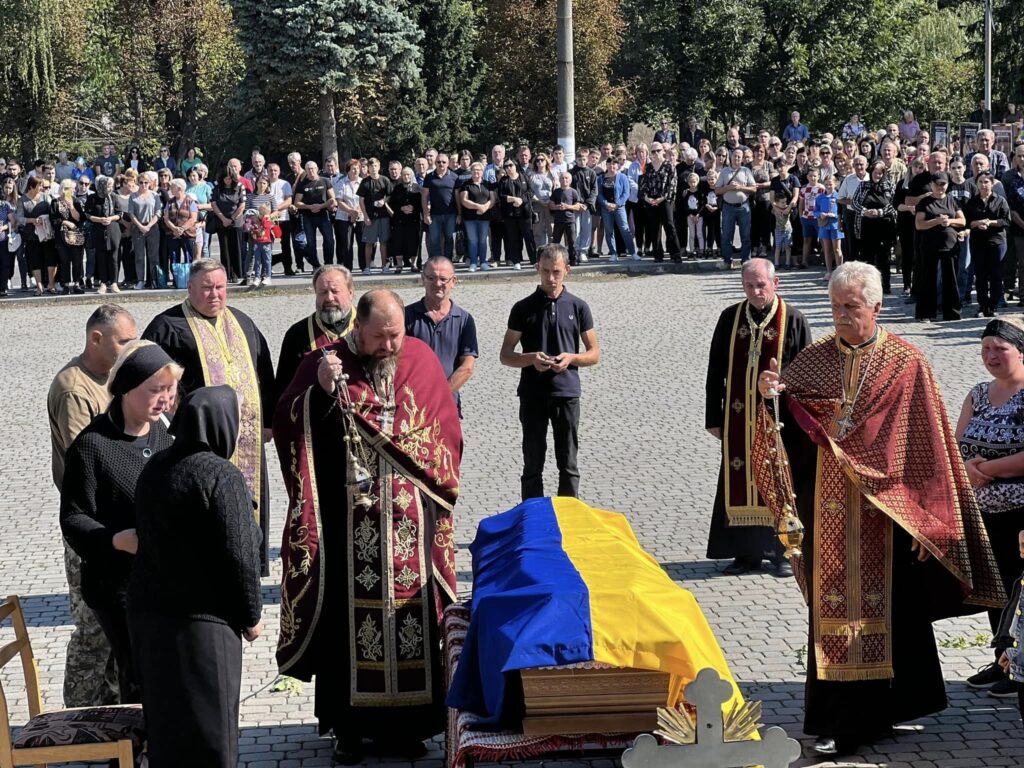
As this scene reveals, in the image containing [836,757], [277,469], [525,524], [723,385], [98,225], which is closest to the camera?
[836,757]

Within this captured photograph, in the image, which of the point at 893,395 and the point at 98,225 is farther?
the point at 98,225

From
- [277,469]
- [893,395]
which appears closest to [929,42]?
[277,469]

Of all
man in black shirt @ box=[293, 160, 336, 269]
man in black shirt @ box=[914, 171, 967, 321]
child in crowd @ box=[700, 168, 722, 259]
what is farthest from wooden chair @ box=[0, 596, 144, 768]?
child in crowd @ box=[700, 168, 722, 259]

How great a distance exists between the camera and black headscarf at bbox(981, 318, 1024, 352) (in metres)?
6.66

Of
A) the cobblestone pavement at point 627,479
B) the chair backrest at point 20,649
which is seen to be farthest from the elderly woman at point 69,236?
the chair backrest at point 20,649

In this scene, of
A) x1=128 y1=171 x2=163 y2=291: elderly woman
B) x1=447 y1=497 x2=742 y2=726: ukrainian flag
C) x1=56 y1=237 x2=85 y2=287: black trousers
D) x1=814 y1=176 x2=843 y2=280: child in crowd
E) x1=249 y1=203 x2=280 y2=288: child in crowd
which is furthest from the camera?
x1=56 y1=237 x2=85 y2=287: black trousers

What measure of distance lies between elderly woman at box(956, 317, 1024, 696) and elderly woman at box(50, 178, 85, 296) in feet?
60.6

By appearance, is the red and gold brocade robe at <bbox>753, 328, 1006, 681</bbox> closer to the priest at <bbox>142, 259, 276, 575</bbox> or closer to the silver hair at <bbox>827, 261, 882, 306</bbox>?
the silver hair at <bbox>827, 261, 882, 306</bbox>

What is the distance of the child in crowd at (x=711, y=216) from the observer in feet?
80.2

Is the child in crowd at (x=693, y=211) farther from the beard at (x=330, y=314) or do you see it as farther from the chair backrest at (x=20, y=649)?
the chair backrest at (x=20, y=649)

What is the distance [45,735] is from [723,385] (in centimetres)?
504

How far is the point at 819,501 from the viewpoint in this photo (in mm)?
6520

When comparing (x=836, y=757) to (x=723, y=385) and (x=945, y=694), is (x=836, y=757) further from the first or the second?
(x=723, y=385)

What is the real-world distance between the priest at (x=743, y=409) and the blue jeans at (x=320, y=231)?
635 inches
